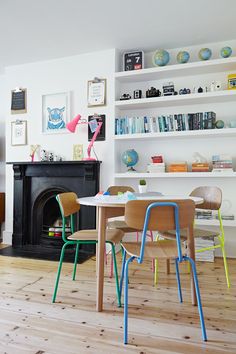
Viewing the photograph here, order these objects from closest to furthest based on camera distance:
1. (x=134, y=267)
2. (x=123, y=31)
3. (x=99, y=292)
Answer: (x=99, y=292) < (x=134, y=267) < (x=123, y=31)

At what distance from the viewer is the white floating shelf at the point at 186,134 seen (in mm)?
3030

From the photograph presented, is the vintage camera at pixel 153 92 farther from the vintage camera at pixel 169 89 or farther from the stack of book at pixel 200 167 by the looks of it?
the stack of book at pixel 200 167

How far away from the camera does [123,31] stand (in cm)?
305

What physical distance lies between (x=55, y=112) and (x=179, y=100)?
170 cm

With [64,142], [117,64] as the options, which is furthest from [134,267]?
[117,64]

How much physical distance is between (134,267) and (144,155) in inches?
57.1

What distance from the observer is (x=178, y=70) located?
10.6 ft

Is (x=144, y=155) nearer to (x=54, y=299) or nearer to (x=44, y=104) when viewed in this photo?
(x=44, y=104)

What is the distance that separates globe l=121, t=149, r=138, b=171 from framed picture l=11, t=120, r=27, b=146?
1538 mm

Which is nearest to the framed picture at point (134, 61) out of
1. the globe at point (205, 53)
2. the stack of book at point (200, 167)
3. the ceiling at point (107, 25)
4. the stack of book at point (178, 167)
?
the ceiling at point (107, 25)

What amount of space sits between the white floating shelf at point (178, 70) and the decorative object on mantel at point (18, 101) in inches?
56.5

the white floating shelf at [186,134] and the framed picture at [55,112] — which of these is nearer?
the white floating shelf at [186,134]

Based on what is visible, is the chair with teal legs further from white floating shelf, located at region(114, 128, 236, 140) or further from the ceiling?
the ceiling

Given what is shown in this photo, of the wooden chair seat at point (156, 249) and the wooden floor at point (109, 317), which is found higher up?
the wooden chair seat at point (156, 249)
